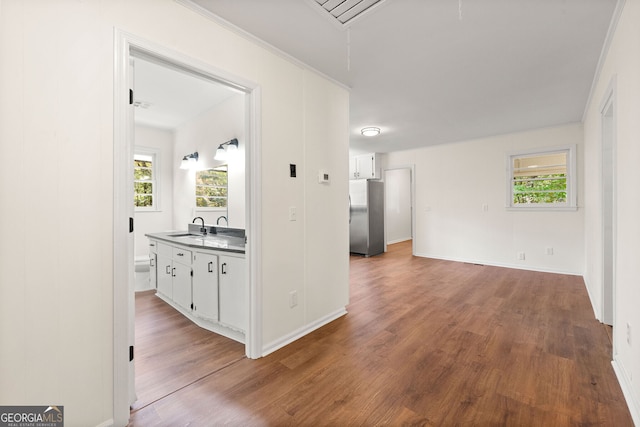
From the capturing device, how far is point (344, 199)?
3.03 meters

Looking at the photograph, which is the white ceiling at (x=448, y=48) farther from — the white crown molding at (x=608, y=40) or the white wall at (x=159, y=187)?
the white wall at (x=159, y=187)

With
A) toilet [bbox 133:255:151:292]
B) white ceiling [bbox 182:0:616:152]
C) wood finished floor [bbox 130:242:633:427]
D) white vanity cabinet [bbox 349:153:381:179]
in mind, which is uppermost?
white ceiling [bbox 182:0:616:152]

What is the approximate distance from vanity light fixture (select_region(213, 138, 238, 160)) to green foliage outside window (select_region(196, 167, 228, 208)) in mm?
183

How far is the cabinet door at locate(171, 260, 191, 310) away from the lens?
2822 millimetres

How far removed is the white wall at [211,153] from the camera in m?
3.41

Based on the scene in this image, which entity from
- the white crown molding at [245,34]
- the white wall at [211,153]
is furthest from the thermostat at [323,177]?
the white crown molding at [245,34]

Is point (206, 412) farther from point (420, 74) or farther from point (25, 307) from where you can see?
point (420, 74)

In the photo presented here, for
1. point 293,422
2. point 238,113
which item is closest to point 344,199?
point 238,113

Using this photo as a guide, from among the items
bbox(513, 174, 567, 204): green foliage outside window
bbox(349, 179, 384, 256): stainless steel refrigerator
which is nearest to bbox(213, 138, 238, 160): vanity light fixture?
bbox(349, 179, 384, 256): stainless steel refrigerator

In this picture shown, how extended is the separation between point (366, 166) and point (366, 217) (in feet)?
4.36

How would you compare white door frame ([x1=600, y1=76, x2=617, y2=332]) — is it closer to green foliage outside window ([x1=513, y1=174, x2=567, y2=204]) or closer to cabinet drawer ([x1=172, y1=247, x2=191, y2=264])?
green foliage outside window ([x1=513, y1=174, x2=567, y2=204])

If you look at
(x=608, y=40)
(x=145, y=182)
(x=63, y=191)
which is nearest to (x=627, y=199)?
(x=608, y=40)

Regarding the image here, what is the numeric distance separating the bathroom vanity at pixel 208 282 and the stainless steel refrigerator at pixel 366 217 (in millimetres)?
3727

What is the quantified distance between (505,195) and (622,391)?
402 cm
